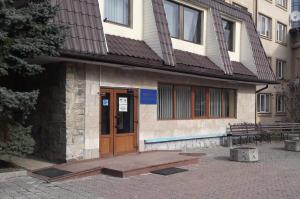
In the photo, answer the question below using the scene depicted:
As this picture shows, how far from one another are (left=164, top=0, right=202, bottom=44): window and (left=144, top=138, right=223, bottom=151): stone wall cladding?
4280 mm

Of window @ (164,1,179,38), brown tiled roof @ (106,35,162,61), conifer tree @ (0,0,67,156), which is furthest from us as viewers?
window @ (164,1,179,38)

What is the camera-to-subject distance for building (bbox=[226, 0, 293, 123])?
29.3 meters

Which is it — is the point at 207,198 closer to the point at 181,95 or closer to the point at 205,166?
the point at 205,166

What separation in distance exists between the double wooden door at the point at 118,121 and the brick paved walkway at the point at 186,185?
2.58 metres

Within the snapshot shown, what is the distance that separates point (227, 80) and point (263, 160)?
5.35 metres

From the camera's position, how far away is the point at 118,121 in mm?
13633

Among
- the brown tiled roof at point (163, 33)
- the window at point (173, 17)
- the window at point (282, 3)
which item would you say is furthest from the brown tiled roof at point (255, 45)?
the window at point (282, 3)

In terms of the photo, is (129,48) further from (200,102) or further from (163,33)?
(200,102)

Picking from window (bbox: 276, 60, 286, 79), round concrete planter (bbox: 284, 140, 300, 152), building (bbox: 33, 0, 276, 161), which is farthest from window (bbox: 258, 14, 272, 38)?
round concrete planter (bbox: 284, 140, 300, 152)

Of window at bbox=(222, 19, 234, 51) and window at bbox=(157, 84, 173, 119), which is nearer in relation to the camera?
window at bbox=(157, 84, 173, 119)

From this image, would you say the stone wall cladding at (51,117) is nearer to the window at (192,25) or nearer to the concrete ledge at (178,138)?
the concrete ledge at (178,138)

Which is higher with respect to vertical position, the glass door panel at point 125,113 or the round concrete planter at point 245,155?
the glass door panel at point 125,113

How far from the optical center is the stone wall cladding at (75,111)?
39.1ft

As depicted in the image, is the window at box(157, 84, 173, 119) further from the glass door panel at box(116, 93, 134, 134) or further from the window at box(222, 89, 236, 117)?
the window at box(222, 89, 236, 117)
